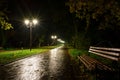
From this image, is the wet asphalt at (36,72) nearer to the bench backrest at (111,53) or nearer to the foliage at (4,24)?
the bench backrest at (111,53)

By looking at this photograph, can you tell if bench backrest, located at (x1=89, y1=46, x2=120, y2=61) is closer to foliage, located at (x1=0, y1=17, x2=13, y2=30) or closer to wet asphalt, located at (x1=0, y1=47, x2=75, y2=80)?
wet asphalt, located at (x1=0, y1=47, x2=75, y2=80)

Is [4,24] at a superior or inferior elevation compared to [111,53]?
superior

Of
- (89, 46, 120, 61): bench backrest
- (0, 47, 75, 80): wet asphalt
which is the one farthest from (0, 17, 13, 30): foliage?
(89, 46, 120, 61): bench backrest

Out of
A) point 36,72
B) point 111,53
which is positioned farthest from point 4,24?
point 111,53

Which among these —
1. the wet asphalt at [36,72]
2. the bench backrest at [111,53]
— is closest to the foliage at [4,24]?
the wet asphalt at [36,72]

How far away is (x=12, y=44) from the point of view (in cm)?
4791

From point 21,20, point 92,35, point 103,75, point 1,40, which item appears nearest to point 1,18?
point 103,75

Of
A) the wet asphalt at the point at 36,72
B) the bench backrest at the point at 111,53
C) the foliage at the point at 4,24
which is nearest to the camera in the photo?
the bench backrest at the point at 111,53

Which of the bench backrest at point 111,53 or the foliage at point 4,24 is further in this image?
the foliage at point 4,24

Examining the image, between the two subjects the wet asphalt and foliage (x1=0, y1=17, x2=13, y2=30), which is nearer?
the wet asphalt

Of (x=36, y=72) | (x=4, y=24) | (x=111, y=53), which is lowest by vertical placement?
(x=36, y=72)

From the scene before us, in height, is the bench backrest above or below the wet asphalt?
above

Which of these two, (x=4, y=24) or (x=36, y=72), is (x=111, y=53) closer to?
(x=36, y=72)

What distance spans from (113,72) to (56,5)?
88.2ft
